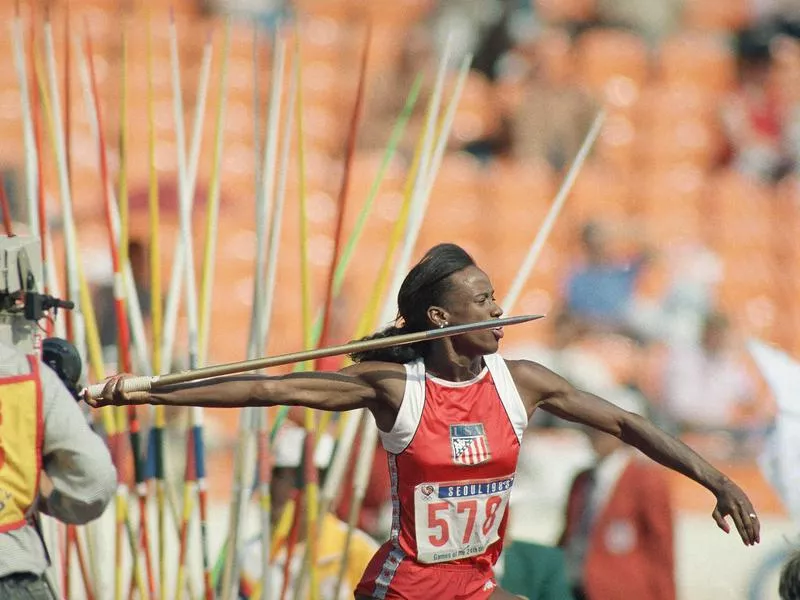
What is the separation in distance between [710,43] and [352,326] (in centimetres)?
439

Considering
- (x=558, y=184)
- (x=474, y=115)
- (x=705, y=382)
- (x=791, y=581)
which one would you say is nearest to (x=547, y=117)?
(x=558, y=184)

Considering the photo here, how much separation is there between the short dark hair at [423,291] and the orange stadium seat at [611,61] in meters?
6.84

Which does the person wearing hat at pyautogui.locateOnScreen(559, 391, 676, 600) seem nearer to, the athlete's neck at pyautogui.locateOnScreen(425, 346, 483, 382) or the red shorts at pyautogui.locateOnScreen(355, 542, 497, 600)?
the red shorts at pyautogui.locateOnScreen(355, 542, 497, 600)

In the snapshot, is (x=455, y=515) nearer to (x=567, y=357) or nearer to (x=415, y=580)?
(x=415, y=580)

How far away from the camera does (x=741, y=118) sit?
32.4 ft

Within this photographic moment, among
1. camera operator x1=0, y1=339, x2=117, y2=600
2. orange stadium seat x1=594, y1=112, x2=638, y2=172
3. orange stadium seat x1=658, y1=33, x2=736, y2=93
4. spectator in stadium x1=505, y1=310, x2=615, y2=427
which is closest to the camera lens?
camera operator x1=0, y1=339, x2=117, y2=600

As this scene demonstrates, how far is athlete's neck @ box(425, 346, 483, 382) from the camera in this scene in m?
3.54

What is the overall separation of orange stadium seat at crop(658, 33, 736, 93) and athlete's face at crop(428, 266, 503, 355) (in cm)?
723

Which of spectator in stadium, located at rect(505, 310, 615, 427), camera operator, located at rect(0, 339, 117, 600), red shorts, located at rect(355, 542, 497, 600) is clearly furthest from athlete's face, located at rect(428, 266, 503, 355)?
spectator in stadium, located at rect(505, 310, 615, 427)

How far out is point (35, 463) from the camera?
137 inches

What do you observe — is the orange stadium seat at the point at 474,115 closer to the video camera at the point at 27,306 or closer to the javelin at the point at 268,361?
the video camera at the point at 27,306

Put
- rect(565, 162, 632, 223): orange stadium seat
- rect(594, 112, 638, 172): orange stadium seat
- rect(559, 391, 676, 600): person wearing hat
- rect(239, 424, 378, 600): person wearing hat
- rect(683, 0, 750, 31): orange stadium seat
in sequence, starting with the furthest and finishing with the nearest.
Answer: rect(683, 0, 750, 31): orange stadium seat
rect(594, 112, 638, 172): orange stadium seat
rect(565, 162, 632, 223): orange stadium seat
rect(559, 391, 676, 600): person wearing hat
rect(239, 424, 378, 600): person wearing hat

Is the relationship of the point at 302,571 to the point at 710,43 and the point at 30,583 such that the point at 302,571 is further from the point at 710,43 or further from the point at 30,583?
the point at 710,43

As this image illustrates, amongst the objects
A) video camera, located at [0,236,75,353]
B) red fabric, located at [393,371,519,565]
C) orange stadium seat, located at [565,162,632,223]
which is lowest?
orange stadium seat, located at [565,162,632,223]
